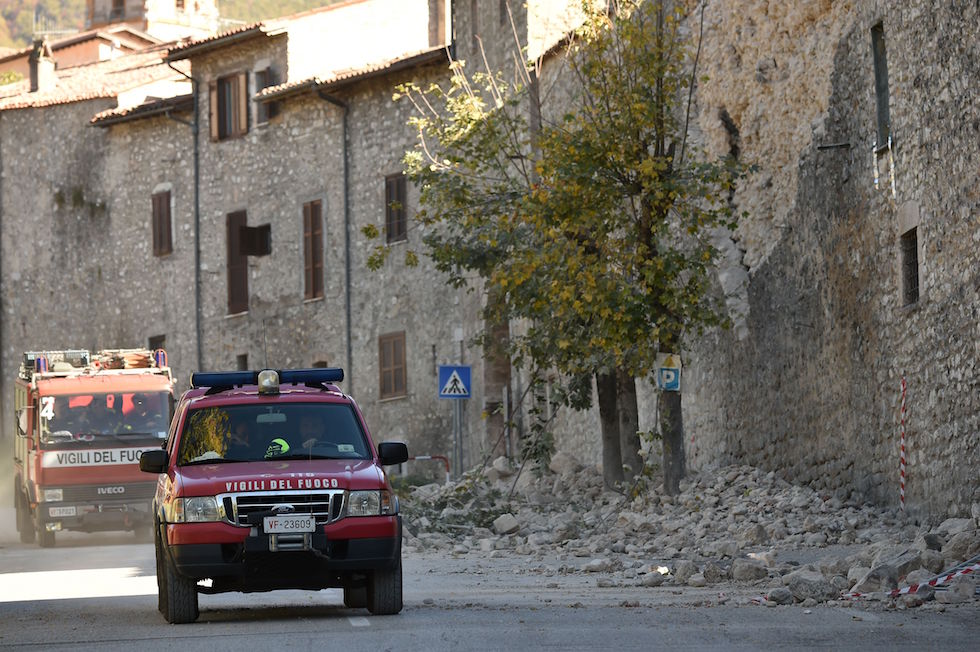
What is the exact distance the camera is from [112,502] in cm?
2350

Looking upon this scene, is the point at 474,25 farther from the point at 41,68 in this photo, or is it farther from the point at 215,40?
the point at 41,68

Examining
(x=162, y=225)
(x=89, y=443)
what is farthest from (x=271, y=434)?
(x=162, y=225)

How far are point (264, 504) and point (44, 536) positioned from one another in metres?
13.3

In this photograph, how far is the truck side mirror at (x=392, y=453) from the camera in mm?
12242

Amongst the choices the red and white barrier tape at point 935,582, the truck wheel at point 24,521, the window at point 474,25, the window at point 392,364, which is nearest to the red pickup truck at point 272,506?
the red and white barrier tape at point 935,582

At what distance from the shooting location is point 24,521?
25484mm

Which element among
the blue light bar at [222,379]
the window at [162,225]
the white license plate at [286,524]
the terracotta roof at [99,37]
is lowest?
the white license plate at [286,524]

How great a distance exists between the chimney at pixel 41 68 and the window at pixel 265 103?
1280cm

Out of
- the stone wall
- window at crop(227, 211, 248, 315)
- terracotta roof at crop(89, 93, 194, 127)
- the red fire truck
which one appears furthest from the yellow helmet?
terracotta roof at crop(89, 93, 194, 127)

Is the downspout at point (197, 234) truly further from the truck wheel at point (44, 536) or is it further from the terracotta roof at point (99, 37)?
the terracotta roof at point (99, 37)

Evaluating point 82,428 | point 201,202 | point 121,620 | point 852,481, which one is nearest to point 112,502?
point 82,428

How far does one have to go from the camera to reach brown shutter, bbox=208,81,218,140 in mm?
42562

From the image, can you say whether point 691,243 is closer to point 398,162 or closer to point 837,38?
point 837,38

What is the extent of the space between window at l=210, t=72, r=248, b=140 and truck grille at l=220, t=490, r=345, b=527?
31085 millimetres
